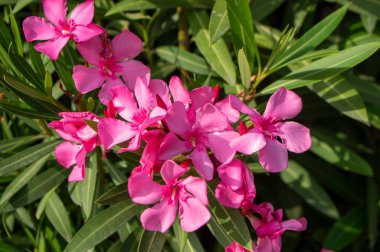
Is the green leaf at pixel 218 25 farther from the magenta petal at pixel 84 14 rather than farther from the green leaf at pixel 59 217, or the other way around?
the green leaf at pixel 59 217

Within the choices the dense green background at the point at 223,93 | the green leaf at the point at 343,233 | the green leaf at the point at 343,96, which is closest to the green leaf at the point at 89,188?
the dense green background at the point at 223,93

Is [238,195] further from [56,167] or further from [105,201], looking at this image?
[56,167]

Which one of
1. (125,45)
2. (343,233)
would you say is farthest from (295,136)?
(343,233)

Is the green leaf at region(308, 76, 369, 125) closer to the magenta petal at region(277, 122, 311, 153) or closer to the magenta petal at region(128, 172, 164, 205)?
the magenta petal at region(277, 122, 311, 153)

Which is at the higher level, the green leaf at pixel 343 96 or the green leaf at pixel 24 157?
the green leaf at pixel 24 157

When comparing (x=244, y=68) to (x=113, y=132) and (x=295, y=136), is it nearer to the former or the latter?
(x=295, y=136)

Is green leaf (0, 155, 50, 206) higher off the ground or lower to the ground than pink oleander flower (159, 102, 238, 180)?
lower

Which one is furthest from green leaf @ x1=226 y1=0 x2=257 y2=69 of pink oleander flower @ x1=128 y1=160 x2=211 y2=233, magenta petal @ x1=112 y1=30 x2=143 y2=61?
pink oleander flower @ x1=128 y1=160 x2=211 y2=233
